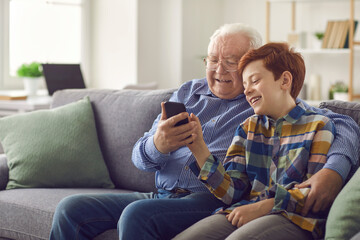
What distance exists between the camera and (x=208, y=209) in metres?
1.87

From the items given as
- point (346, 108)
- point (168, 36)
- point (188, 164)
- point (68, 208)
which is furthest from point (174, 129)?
point (168, 36)

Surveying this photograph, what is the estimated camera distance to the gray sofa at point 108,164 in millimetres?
2293

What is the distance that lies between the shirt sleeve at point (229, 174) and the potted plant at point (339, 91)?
3372mm

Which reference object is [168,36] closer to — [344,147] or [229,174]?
[229,174]

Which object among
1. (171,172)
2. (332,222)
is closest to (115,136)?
(171,172)

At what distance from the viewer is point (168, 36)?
555 centimetres

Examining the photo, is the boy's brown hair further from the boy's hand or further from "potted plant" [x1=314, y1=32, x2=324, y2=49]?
"potted plant" [x1=314, y1=32, x2=324, y2=49]

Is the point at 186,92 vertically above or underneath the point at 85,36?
underneath

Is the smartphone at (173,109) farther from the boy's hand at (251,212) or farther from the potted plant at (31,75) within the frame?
the potted plant at (31,75)

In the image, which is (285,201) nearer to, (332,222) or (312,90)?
(332,222)

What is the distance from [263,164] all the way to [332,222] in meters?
0.34

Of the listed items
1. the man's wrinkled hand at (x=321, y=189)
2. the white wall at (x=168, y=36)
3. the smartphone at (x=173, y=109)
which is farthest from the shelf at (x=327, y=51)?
the man's wrinkled hand at (x=321, y=189)

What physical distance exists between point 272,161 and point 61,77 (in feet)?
9.58

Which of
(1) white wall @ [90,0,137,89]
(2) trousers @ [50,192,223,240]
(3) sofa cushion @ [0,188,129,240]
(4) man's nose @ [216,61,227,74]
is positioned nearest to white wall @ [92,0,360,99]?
(1) white wall @ [90,0,137,89]
